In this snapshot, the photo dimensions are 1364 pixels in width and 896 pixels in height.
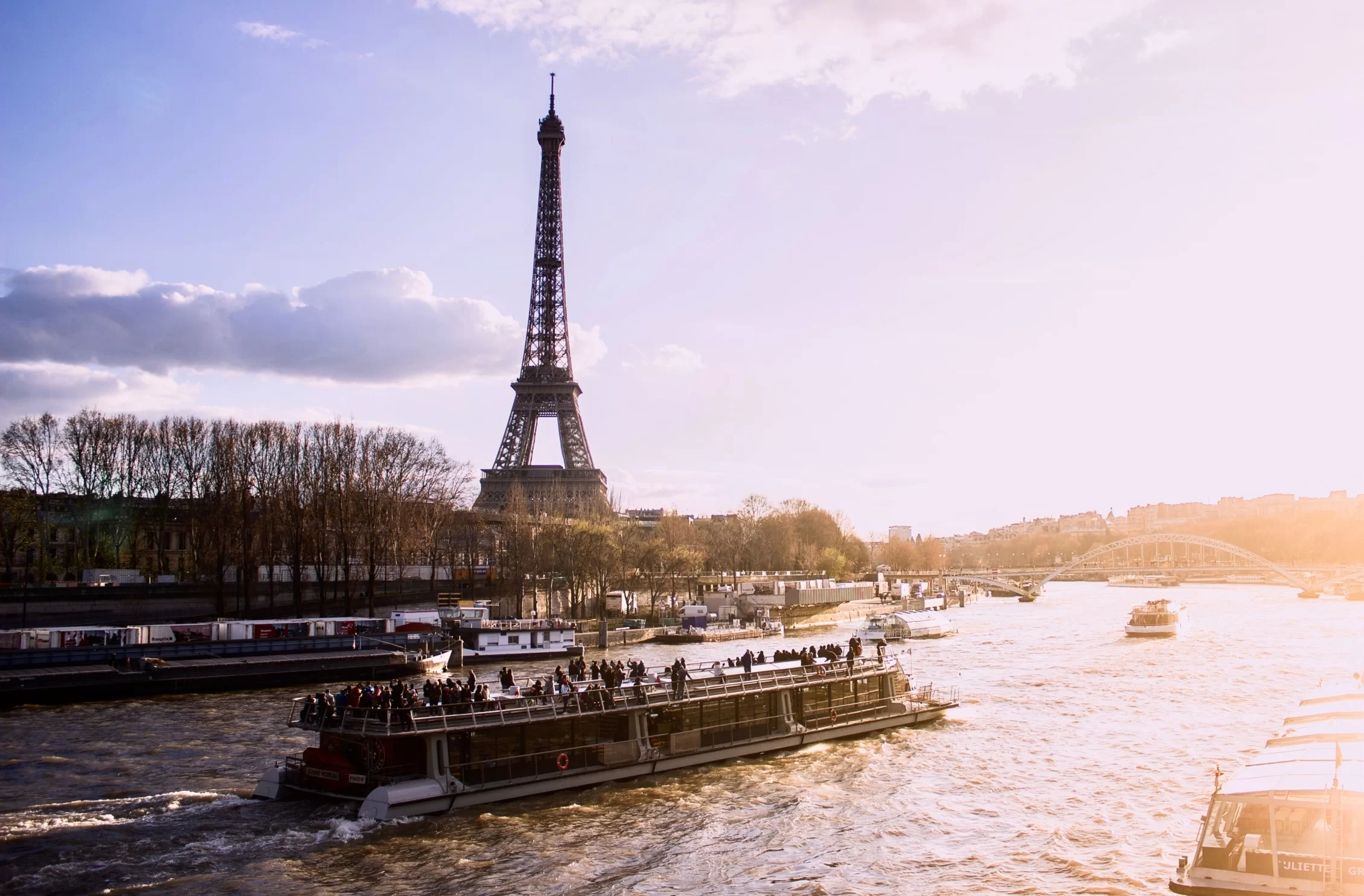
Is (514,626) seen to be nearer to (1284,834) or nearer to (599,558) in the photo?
(599,558)

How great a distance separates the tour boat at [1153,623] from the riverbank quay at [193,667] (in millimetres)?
47494

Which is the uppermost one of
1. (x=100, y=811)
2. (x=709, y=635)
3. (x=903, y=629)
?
(x=100, y=811)

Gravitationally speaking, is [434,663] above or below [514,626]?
below

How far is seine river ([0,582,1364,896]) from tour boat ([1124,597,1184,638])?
3200 centimetres

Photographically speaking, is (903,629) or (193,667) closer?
(193,667)

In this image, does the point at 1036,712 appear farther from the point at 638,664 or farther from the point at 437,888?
the point at 437,888

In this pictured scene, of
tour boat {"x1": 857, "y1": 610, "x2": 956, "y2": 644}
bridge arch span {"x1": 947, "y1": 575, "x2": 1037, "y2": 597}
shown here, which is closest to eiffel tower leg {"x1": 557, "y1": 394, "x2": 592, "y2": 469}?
tour boat {"x1": 857, "y1": 610, "x2": 956, "y2": 644}

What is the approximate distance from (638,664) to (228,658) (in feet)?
92.6

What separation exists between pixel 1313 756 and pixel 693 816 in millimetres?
13254

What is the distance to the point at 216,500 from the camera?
72.1 meters

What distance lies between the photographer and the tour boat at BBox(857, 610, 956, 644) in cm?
7969

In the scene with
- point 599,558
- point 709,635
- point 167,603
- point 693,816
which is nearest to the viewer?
point 693,816

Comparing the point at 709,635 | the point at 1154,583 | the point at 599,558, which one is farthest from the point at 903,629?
the point at 1154,583

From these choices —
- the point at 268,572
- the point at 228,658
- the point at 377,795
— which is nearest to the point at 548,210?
the point at 268,572
